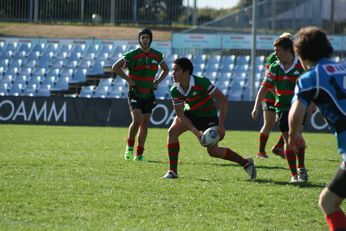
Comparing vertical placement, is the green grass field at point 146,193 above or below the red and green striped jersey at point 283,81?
below

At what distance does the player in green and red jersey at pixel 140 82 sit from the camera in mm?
13164

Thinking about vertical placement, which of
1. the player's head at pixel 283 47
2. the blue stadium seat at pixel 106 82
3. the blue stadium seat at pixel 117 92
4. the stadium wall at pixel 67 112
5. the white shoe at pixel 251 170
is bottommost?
the stadium wall at pixel 67 112

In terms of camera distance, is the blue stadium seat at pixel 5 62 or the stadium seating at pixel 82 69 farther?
the blue stadium seat at pixel 5 62

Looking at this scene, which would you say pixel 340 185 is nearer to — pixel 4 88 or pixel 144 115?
pixel 144 115

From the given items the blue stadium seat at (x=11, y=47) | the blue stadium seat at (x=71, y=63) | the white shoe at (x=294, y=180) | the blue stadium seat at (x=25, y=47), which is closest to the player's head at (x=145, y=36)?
the white shoe at (x=294, y=180)

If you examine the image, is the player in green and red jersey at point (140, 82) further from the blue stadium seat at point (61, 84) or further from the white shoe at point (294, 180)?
the blue stadium seat at point (61, 84)

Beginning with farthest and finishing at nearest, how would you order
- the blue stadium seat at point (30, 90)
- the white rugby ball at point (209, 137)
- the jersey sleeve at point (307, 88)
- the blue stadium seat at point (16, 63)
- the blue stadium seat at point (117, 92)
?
the blue stadium seat at point (16, 63) < the blue stadium seat at point (30, 90) < the blue stadium seat at point (117, 92) < the white rugby ball at point (209, 137) < the jersey sleeve at point (307, 88)

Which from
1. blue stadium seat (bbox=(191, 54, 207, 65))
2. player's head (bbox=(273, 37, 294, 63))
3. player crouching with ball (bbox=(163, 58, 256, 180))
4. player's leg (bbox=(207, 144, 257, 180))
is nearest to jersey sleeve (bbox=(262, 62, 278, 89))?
player's head (bbox=(273, 37, 294, 63))

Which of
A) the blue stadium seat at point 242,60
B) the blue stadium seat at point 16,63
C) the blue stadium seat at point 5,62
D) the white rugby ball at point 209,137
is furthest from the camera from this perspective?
the blue stadium seat at point 5,62

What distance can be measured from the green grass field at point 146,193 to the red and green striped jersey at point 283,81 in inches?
40.2

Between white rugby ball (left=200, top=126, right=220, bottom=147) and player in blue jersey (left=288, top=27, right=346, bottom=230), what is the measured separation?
3990 millimetres

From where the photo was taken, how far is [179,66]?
9.87m

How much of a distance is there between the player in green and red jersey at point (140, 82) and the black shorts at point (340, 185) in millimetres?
7478

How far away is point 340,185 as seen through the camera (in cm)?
574
